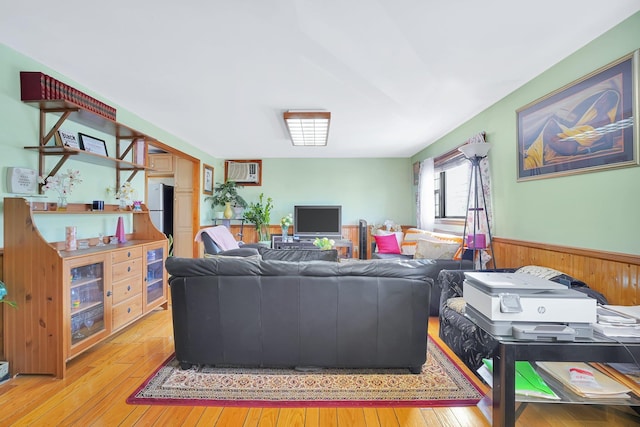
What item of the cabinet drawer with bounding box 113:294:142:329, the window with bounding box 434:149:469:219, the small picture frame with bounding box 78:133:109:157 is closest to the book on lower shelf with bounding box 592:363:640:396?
the window with bounding box 434:149:469:219

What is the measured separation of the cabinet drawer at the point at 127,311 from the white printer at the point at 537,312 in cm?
285

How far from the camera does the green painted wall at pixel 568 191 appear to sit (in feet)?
5.89

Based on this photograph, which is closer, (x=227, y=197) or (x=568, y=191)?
(x=568, y=191)

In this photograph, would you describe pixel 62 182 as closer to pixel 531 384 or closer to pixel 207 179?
pixel 207 179

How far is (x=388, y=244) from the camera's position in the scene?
196 inches

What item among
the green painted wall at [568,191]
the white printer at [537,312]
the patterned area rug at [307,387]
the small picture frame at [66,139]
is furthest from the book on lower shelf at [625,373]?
the small picture frame at [66,139]

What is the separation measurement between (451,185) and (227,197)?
4334mm

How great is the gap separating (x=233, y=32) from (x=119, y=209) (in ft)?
7.18

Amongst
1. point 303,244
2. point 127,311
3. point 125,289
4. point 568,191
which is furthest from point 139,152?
point 568,191

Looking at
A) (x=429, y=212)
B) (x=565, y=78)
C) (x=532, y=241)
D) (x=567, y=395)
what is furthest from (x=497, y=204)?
(x=567, y=395)

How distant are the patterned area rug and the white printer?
2.72ft

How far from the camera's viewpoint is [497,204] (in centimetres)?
308

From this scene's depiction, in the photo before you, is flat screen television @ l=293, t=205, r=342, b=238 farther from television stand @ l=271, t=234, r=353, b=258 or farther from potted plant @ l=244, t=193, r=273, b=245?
potted plant @ l=244, t=193, r=273, b=245

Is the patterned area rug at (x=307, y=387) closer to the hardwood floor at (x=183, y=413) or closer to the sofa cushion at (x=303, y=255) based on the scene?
the hardwood floor at (x=183, y=413)
